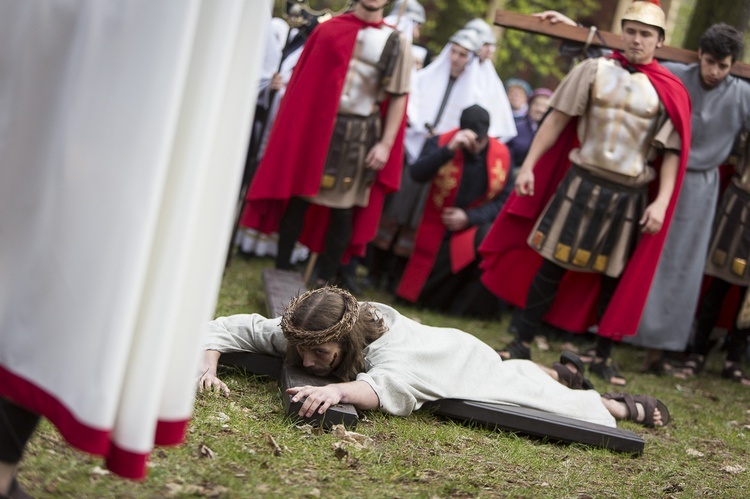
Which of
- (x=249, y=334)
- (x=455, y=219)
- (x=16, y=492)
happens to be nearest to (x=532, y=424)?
(x=249, y=334)

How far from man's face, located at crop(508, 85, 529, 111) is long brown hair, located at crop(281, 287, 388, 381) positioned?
243 inches

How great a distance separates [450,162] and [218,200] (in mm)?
5077

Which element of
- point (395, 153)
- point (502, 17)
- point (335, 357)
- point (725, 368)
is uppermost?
point (502, 17)

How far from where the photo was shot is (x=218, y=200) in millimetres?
2123

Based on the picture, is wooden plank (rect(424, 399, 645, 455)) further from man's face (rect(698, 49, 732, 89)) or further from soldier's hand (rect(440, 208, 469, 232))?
soldier's hand (rect(440, 208, 469, 232))

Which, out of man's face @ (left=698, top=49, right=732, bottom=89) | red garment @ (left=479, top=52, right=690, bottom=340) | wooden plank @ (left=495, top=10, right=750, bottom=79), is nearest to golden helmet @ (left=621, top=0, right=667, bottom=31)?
red garment @ (left=479, top=52, right=690, bottom=340)

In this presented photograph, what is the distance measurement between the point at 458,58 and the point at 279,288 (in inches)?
142

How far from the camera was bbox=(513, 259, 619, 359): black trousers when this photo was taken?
18.2 ft

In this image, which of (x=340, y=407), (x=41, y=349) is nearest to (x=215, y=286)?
(x=41, y=349)

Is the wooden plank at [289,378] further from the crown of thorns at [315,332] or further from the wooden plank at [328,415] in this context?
the crown of thorns at [315,332]

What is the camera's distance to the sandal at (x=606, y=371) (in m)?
5.48

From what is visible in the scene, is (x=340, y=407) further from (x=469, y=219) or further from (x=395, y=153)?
(x=469, y=219)

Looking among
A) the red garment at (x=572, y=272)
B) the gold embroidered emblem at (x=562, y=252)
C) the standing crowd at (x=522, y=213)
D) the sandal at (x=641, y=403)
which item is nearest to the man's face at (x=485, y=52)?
the standing crowd at (x=522, y=213)

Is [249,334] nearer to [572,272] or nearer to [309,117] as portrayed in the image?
[309,117]
